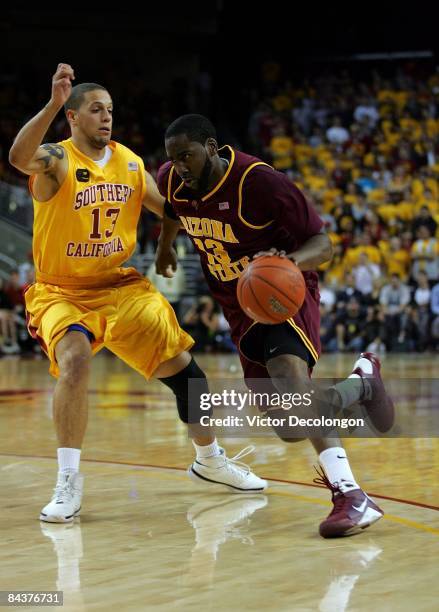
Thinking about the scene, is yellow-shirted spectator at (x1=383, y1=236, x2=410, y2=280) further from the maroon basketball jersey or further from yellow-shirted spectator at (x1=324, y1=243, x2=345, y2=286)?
the maroon basketball jersey

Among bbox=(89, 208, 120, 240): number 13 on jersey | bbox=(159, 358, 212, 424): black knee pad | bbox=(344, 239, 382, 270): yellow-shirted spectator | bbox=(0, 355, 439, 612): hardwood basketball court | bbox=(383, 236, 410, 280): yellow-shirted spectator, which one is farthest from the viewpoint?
bbox=(344, 239, 382, 270): yellow-shirted spectator

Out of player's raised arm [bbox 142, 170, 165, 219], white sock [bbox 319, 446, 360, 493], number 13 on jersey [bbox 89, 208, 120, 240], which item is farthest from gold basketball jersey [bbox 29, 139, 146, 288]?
white sock [bbox 319, 446, 360, 493]

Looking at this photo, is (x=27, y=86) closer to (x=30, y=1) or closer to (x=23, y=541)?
(x=30, y=1)

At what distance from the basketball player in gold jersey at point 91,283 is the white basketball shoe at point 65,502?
0.02m

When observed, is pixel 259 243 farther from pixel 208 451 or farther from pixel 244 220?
pixel 208 451

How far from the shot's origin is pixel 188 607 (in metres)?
3.52

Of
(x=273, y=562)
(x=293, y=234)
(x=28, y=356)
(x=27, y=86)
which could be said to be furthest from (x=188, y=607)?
(x=27, y=86)

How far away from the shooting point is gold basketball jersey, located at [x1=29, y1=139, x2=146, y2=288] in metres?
5.54

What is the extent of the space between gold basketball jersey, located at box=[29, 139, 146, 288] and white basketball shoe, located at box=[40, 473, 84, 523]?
1.09 meters

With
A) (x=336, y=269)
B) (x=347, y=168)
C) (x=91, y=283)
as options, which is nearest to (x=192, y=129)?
(x=91, y=283)

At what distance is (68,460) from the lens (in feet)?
17.1

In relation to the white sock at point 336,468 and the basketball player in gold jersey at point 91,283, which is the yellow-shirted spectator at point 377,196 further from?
the white sock at point 336,468

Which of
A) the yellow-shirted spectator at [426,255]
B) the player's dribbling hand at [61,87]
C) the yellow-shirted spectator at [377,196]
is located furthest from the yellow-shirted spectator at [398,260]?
the player's dribbling hand at [61,87]

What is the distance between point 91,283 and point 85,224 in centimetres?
33
